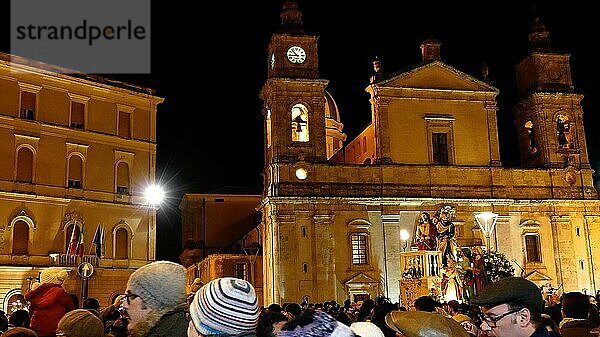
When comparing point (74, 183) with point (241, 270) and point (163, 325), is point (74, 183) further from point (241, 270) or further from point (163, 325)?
point (163, 325)

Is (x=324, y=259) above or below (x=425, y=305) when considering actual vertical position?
above

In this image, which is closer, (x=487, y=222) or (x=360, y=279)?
(x=360, y=279)

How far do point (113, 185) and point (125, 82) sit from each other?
5.16 meters

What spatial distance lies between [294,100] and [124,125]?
8.17 meters

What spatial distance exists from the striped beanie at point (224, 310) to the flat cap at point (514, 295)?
1.53m

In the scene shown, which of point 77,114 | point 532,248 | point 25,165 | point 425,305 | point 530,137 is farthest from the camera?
point 530,137

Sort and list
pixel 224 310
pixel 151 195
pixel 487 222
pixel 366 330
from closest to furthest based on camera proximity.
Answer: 1. pixel 224 310
2. pixel 366 330
3. pixel 151 195
4. pixel 487 222

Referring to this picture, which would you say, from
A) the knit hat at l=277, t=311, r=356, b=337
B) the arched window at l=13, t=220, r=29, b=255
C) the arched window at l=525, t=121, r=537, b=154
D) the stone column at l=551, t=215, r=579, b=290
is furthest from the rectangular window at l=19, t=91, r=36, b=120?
the knit hat at l=277, t=311, r=356, b=337

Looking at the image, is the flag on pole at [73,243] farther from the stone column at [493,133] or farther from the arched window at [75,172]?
the stone column at [493,133]

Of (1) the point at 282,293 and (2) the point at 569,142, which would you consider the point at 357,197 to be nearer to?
(1) the point at 282,293

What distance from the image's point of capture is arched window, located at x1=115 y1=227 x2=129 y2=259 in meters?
31.6

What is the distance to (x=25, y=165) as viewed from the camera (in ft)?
97.0

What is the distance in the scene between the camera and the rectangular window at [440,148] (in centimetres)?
3591

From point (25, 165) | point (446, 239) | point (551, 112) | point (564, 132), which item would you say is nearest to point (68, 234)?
point (25, 165)
